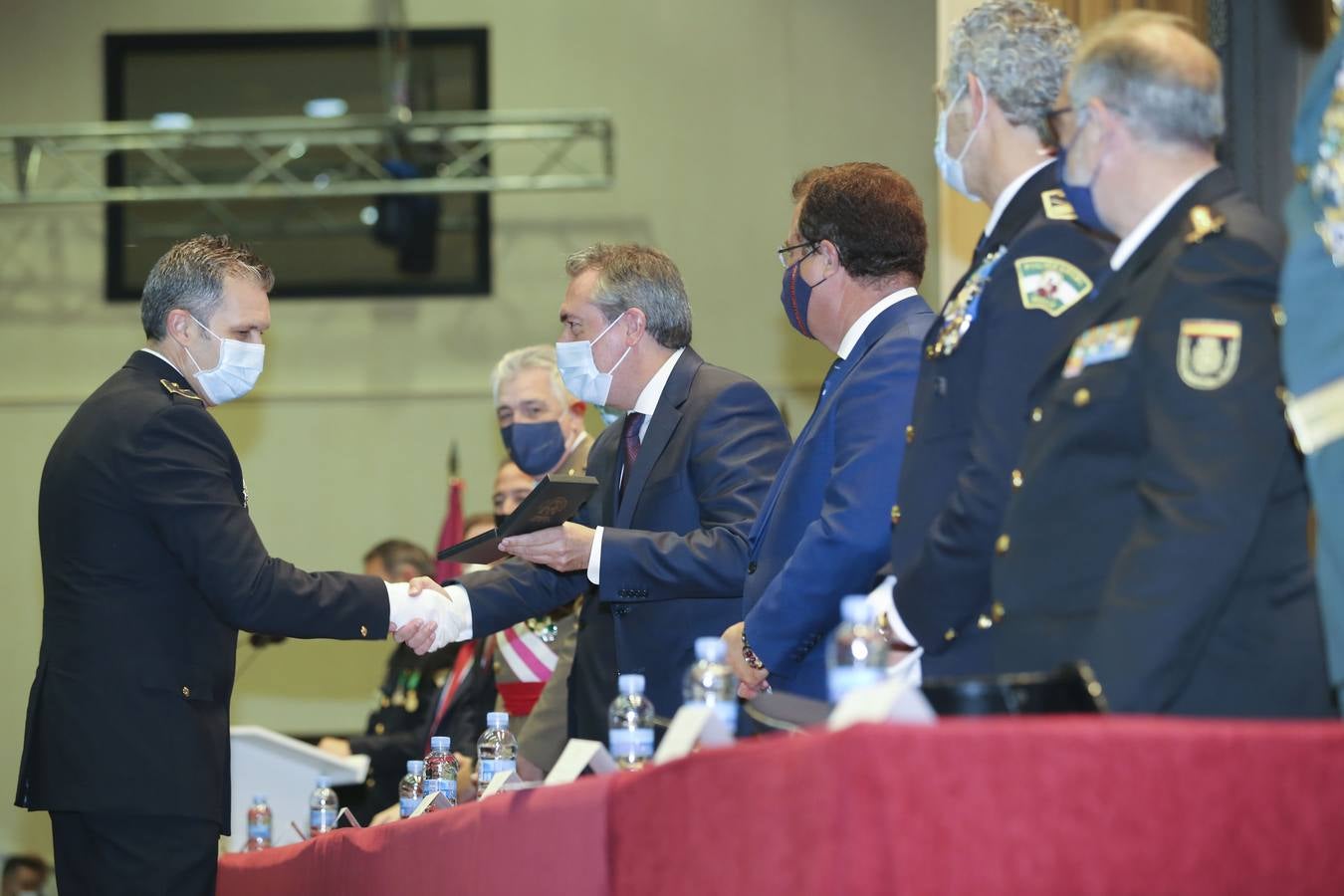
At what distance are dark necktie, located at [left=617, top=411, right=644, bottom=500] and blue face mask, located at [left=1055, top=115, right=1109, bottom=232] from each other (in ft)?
5.90

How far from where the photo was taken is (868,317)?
10.7 ft

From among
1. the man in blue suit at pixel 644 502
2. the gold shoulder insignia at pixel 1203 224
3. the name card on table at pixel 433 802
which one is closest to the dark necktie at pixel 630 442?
the man in blue suit at pixel 644 502

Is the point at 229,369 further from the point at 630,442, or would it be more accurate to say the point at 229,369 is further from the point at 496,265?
the point at 496,265

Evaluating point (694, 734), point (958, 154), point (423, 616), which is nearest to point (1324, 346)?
point (694, 734)

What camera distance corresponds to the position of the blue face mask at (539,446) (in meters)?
5.12

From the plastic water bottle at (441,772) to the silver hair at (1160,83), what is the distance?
6.46 feet

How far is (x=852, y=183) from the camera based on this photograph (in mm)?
3279

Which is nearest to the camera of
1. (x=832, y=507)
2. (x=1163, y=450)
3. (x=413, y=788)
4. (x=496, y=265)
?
(x=1163, y=450)

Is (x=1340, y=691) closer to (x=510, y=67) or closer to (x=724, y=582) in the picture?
(x=724, y=582)

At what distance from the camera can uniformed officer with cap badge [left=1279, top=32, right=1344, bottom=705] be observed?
1.80 meters

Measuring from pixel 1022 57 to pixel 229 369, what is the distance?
184 cm

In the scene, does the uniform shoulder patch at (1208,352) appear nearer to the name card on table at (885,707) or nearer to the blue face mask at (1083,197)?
the blue face mask at (1083,197)

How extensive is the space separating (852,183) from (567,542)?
1.00 m

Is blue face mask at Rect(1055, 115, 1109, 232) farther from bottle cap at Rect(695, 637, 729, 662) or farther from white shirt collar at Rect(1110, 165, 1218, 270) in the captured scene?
bottle cap at Rect(695, 637, 729, 662)
